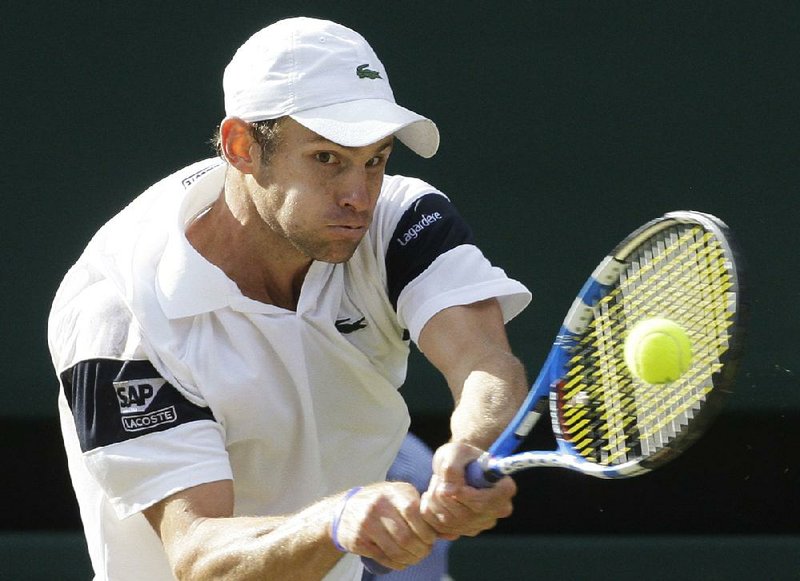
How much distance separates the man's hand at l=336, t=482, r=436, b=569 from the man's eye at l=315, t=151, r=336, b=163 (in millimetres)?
657

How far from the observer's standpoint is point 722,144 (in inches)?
157

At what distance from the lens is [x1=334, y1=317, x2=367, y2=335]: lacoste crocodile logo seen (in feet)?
9.23

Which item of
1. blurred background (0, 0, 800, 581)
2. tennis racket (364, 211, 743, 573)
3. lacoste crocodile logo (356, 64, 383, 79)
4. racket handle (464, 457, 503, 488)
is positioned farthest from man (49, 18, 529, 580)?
blurred background (0, 0, 800, 581)

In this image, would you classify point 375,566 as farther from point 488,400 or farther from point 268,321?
point 268,321

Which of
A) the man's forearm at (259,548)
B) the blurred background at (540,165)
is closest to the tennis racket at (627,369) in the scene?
the man's forearm at (259,548)

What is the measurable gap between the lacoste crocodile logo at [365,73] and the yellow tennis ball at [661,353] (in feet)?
2.58

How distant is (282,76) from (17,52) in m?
1.60

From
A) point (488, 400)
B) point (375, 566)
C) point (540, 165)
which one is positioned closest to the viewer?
point (375, 566)

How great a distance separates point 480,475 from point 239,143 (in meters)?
0.87

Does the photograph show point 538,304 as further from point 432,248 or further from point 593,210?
point 432,248

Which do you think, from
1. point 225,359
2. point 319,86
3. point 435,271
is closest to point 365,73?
point 319,86

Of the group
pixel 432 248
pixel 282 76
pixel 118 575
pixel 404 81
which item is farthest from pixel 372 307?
pixel 404 81

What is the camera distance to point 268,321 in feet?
9.08

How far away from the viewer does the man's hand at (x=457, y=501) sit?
214 centimetres
